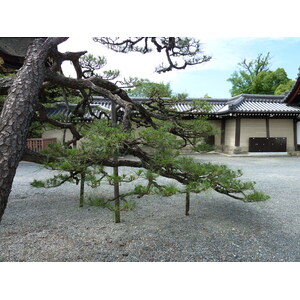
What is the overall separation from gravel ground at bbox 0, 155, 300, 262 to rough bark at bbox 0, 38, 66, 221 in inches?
23.8

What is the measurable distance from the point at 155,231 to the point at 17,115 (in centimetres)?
116

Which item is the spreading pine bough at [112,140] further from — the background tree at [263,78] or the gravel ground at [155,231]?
the background tree at [263,78]

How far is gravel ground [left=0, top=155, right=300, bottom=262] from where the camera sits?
4.51 feet

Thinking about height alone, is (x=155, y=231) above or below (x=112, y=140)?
below

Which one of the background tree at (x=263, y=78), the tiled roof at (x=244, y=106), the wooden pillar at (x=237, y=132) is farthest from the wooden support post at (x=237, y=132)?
the background tree at (x=263, y=78)

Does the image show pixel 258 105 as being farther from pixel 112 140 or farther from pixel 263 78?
pixel 112 140

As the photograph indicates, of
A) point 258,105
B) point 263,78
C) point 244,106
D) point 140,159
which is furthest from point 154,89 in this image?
point 263,78

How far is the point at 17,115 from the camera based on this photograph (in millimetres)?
1154

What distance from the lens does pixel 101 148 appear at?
3.72 ft

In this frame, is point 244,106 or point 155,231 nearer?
point 155,231

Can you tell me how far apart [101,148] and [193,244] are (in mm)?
875

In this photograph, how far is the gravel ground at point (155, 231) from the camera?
1.38 meters

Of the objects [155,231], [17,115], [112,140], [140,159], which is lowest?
[155,231]

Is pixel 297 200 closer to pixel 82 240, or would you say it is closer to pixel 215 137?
pixel 82 240
